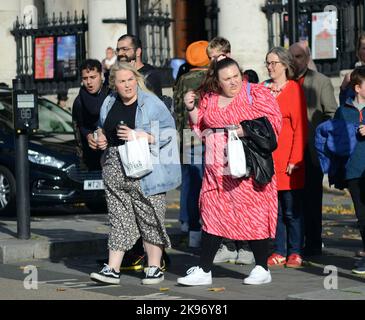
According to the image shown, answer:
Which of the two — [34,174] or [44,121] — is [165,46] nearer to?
[44,121]

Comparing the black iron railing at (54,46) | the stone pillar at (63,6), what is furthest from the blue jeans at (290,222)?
the stone pillar at (63,6)

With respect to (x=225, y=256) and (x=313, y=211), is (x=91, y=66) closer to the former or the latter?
(x=225, y=256)

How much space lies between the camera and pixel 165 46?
25.7 metres

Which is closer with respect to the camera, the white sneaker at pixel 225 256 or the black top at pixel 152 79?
the black top at pixel 152 79

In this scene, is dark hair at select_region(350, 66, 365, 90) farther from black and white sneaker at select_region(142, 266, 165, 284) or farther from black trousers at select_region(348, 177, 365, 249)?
black and white sneaker at select_region(142, 266, 165, 284)

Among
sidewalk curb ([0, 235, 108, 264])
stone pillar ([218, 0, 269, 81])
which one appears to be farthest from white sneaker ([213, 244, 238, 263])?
stone pillar ([218, 0, 269, 81])

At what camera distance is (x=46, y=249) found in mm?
12664

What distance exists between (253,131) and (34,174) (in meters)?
7.08

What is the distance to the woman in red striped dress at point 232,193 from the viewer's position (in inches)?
403

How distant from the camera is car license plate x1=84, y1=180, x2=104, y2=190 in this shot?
16.2 metres

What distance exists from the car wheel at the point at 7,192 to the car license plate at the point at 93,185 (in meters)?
1.07

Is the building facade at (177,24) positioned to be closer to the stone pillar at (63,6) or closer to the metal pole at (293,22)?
the stone pillar at (63,6)
